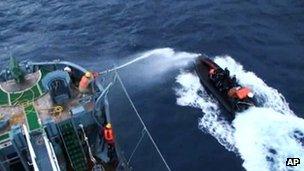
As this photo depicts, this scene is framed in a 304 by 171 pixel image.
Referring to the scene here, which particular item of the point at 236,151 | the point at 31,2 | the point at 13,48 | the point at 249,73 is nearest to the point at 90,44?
the point at 13,48

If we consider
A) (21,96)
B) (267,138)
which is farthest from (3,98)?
(267,138)

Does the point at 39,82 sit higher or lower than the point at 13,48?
higher

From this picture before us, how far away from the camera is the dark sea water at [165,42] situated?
47.6m

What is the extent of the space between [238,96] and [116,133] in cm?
1252

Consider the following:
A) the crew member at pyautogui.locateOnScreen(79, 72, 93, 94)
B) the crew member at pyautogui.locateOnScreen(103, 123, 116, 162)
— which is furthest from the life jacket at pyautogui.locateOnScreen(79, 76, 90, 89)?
the crew member at pyautogui.locateOnScreen(103, 123, 116, 162)

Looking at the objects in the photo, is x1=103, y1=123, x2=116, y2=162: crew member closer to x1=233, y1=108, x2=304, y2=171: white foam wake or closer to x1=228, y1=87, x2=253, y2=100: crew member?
x1=233, y1=108, x2=304, y2=171: white foam wake

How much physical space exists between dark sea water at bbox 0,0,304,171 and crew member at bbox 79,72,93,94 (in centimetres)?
904

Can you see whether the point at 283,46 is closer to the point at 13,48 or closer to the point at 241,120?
the point at 241,120

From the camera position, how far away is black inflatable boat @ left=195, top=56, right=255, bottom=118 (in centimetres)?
4841

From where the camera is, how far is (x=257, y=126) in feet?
157

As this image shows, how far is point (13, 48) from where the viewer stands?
6331 centimetres

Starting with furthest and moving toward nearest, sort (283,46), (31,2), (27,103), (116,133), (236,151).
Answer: (31,2), (283,46), (116,133), (236,151), (27,103)

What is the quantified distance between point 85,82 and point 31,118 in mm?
5097

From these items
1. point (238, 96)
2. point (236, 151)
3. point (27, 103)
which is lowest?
point (236, 151)
